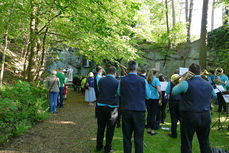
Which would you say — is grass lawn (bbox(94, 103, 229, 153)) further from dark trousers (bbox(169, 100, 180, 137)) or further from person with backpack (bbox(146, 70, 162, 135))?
person with backpack (bbox(146, 70, 162, 135))

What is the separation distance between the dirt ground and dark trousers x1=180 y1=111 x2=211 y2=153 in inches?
91.9

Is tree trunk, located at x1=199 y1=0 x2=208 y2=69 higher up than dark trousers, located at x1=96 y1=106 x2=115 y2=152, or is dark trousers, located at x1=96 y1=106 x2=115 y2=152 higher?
tree trunk, located at x1=199 y1=0 x2=208 y2=69

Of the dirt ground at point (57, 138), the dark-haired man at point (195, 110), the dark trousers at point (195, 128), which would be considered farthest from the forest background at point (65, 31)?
the dark trousers at point (195, 128)

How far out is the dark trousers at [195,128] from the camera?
2820 mm

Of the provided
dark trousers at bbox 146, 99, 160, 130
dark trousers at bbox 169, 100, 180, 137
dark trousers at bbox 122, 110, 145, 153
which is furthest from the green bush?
dark trousers at bbox 169, 100, 180, 137

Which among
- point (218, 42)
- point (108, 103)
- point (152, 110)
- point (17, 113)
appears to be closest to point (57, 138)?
point (17, 113)

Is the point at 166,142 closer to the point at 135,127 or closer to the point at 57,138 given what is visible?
the point at 135,127

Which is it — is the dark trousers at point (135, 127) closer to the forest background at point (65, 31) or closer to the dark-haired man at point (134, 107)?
the dark-haired man at point (134, 107)

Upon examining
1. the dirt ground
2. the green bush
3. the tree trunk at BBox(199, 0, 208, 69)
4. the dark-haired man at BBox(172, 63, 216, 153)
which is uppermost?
the tree trunk at BBox(199, 0, 208, 69)

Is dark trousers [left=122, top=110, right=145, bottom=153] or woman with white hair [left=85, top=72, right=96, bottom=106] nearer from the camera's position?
dark trousers [left=122, top=110, right=145, bottom=153]

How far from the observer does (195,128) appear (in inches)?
114

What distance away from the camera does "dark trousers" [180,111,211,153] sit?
2820 millimetres

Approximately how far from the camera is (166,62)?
16.8 metres

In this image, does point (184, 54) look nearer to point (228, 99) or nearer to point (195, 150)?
point (228, 99)
